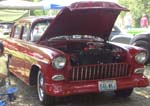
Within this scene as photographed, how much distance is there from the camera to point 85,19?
7.66m

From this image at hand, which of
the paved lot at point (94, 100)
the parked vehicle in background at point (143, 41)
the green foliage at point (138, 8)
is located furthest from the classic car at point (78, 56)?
the green foliage at point (138, 8)

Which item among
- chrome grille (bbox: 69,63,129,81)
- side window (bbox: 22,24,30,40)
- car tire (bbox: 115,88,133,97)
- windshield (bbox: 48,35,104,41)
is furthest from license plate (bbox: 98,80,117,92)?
side window (bbox: 22,24,30,40)

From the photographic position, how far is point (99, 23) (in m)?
7.94

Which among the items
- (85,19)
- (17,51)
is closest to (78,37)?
(85,19)

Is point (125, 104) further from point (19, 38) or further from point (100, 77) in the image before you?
point (19, 38)

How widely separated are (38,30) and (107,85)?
2.00 m

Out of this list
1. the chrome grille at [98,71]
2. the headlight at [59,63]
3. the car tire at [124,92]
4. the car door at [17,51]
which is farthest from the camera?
the car door at [17,51]

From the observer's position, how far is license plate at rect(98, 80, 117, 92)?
22.4 ft

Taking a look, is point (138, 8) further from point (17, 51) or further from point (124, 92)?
point (124, 92)

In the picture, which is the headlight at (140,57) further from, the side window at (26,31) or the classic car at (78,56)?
the side window at (26,31)

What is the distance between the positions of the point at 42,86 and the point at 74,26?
141 cm

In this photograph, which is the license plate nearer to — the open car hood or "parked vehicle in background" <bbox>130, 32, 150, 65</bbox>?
the open car hood

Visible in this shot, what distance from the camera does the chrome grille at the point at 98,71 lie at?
6762 millimetres

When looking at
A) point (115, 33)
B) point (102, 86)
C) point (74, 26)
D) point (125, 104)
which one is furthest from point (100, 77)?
point (115, 33)
